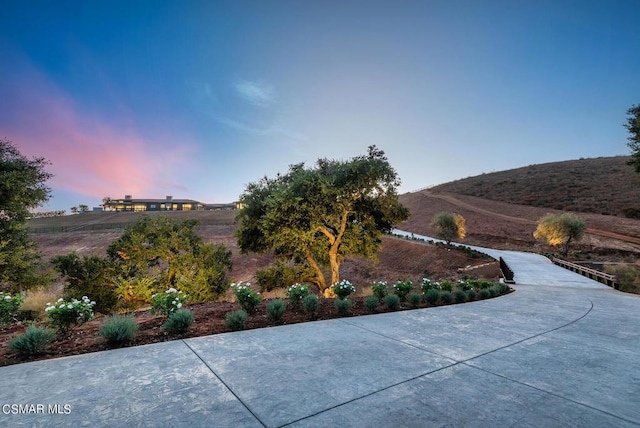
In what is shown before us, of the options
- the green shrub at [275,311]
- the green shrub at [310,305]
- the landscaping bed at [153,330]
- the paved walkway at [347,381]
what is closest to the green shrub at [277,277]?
the landscaping bed at [153,330]

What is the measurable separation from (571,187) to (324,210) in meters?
81.1

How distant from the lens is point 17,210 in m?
15.4

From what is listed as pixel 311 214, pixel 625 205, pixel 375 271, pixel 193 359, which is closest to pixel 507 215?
pixel 625 205

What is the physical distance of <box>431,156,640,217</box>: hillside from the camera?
186 ft

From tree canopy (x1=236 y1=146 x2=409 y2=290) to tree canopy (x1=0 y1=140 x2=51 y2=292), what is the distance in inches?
429

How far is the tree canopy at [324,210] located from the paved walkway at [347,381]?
11.0m

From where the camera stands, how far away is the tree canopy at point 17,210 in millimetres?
14430

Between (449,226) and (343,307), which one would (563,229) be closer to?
(449,226)

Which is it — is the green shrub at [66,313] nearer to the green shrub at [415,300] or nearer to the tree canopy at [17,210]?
the green shrub at [415,300]

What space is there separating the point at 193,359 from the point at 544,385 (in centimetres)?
472

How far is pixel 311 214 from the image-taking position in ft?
56.6

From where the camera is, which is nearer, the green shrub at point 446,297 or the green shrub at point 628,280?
the green shrub at point 446,297

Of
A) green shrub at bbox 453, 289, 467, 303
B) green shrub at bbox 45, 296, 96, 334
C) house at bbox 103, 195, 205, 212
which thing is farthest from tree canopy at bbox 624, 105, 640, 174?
house at bbox 103, 195, 205, 212

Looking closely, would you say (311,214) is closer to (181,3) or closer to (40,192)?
(181,3)
